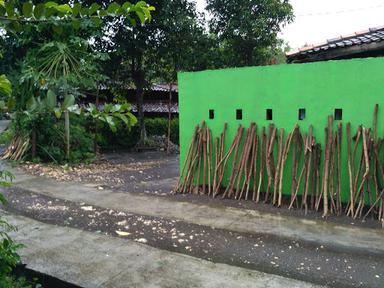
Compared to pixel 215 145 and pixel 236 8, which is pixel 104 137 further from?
pixel 215 145

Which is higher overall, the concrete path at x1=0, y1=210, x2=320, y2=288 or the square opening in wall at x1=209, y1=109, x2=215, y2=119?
the square opening in wall at x1=209, y1=109, x2=215, y2=119

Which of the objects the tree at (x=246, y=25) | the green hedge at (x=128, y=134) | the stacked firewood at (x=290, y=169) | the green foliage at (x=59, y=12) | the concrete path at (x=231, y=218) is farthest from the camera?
the green hedge at (x=128, y=134)

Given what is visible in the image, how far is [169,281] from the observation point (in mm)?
3508

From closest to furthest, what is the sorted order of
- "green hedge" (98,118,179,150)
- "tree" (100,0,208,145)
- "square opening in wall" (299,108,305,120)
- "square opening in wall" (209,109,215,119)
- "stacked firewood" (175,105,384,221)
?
"stacked firewood" (175,105,384,221) < "square opening in wall" (299,108,305,120) < "square opening in wall" (209,109,215,119) < "tree" (100,0,208,145) < "green hedge" (98,118,179,150)

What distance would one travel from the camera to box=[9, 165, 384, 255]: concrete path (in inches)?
182

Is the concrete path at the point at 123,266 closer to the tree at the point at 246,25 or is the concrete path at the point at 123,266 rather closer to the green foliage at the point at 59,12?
the green foliage at the point at 59,12

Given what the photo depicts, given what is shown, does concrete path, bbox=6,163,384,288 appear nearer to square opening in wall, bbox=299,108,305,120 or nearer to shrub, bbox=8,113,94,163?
square opening in wall, bbox=299,108,305,120

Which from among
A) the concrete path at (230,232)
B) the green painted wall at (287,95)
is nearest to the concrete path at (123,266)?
the concrete path at (230,232)

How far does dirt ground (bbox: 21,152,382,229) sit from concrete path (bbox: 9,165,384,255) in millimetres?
275

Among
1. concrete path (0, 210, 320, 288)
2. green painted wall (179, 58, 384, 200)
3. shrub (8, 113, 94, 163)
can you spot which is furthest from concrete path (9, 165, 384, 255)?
shrub (8, 113, 94, 163)

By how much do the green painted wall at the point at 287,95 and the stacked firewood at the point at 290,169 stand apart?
14 cm

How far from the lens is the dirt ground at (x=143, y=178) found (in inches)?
227

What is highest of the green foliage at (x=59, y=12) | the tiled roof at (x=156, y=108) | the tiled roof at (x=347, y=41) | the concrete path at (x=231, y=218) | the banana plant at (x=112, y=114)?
the tiled roof at (x=347, y=41)

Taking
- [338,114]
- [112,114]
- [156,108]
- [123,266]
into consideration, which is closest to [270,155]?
[338,114]
